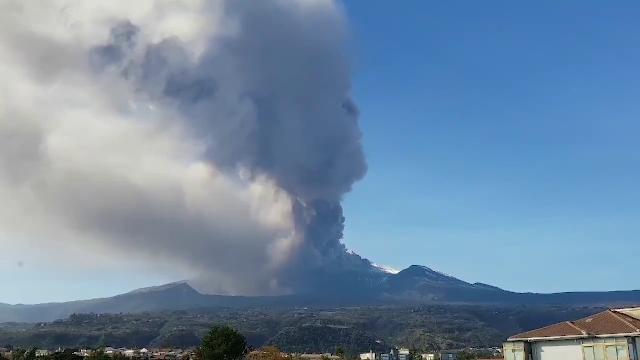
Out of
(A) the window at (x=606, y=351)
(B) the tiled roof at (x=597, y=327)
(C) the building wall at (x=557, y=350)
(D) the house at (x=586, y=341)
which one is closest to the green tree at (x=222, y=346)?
(D) the house at (x=586, y=341)

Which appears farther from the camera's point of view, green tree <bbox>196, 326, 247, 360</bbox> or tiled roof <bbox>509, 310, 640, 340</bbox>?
green tree <bbox>196, 326, 247, 360</bbox>

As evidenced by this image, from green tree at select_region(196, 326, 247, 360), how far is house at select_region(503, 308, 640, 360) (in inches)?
3627

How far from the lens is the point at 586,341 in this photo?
47.2 metres

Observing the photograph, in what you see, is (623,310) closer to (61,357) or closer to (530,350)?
(530,350)

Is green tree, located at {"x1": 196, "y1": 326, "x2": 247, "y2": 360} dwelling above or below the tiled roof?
below

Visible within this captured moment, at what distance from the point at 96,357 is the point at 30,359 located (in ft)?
110

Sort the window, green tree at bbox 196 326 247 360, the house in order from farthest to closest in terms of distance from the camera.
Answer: green tree at bbox 196 326 247 360, the house, the window

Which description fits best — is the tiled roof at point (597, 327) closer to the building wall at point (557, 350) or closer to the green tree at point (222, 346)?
the building wall at point (557, 350)

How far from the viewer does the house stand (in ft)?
150

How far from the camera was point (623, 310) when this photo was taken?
176ft

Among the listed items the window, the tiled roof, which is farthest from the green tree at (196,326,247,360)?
the window

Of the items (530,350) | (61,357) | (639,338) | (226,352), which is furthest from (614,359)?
(61,357)

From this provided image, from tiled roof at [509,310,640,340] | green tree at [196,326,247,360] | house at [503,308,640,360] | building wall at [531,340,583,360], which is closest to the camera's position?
house at [503,308,640,360]

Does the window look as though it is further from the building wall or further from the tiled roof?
the tiled roof
